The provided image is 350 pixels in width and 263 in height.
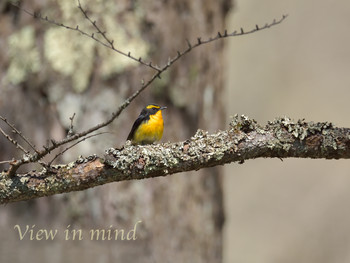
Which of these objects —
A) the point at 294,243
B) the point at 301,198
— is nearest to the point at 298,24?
the point at 301,198

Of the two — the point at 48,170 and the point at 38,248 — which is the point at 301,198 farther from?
the point at 48,170

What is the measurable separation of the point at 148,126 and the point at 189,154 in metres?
1.81

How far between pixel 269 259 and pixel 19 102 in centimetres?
706

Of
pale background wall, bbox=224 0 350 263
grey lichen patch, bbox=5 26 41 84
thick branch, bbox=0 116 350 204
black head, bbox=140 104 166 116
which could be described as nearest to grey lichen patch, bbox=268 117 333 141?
thick branch, bbox=0 116 350 204

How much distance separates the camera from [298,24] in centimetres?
1286

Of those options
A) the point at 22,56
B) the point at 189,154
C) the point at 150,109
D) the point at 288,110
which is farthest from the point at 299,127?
the point at 288,110

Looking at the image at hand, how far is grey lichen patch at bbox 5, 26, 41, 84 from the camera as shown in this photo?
4.80 meters

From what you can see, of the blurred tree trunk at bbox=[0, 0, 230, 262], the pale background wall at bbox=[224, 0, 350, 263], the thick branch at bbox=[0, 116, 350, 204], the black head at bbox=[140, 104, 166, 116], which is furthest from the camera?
the pale background wall at bbox=[224, 0, 350, 263]

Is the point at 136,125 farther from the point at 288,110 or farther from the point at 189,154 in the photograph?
the point at 288,110

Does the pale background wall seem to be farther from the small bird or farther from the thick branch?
the thick branch

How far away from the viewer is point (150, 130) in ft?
16.0

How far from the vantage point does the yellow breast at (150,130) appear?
15.9ft

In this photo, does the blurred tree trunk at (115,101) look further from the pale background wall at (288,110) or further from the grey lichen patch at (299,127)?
the pale background wall at (288,110)

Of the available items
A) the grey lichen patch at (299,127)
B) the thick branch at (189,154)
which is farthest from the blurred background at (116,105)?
the grey lichen patch at (299,127)
